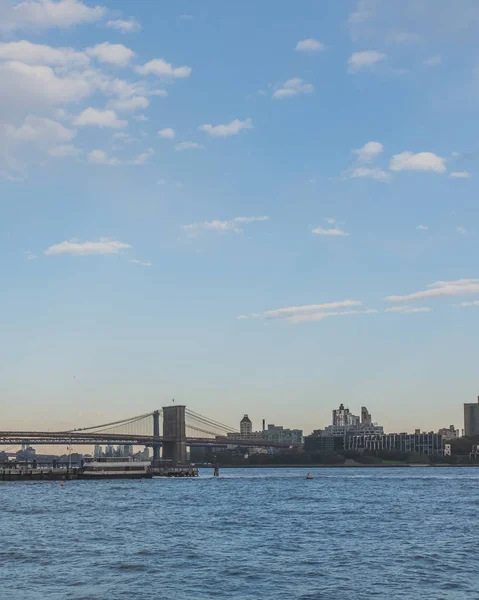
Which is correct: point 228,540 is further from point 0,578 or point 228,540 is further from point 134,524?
point 0,578

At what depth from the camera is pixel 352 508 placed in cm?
7762

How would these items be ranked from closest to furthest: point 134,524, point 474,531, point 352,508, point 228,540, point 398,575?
1. point 398,575
2. point 228,540
3. point 474,531
4. point 134,524
5. point 352,508

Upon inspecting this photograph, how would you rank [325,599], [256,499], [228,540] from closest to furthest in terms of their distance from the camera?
1. [325,599]
2. [228,540]
3. [256,499]

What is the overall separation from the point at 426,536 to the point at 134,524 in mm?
21436

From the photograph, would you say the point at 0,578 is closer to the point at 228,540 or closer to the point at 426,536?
the point at 228,540

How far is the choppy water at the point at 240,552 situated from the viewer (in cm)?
3369

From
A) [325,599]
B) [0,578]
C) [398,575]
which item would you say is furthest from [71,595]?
[398,575]

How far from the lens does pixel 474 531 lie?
5569 centimetres

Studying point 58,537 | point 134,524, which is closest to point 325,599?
point 58,537

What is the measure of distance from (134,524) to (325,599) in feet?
106

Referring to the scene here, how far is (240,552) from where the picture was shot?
44.8 m

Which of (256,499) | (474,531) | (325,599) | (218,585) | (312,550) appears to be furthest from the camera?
(256,499)

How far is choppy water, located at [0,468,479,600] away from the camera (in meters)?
33.7

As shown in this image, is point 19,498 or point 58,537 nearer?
point 58,537
